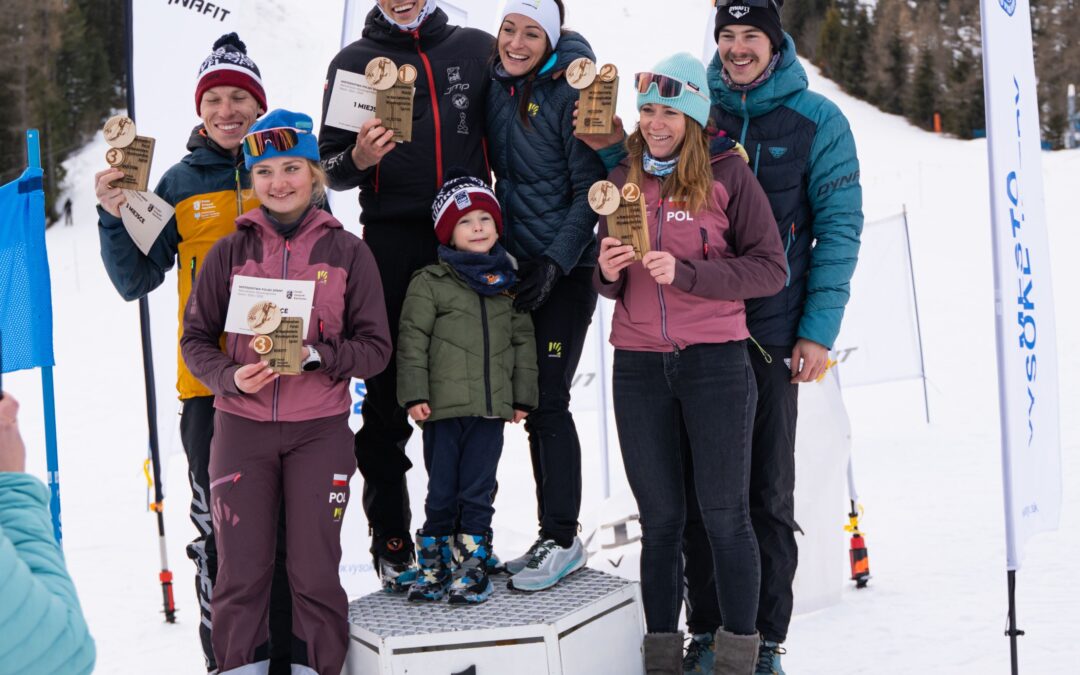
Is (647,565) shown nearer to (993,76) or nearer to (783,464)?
(783,464)

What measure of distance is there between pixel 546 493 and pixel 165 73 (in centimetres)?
281

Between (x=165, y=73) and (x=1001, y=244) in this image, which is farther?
(x=165, y=73)

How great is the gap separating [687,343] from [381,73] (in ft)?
3.61

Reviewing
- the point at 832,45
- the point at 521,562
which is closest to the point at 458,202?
the point at 521,562

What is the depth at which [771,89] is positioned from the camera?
3084 millimetres

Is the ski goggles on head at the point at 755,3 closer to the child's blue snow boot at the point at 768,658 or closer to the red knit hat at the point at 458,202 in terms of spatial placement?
the red knit hat at the point at 458,202

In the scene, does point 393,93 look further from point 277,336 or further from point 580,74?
point 277,336

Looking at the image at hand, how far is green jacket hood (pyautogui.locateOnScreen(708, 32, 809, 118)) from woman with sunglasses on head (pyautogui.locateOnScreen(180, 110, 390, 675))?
1.11 meters

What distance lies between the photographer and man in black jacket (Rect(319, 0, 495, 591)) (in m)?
3.20

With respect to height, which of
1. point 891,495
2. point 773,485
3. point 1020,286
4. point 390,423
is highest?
point 1020,286

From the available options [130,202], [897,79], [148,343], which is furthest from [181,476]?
[897,79]

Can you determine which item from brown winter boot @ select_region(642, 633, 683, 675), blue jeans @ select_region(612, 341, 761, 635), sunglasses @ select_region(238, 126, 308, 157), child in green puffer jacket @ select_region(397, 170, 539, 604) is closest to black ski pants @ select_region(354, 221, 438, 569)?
child in green puffer jacket @ select_region(397, 170, 539, 604)

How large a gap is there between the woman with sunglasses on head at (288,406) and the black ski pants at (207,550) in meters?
0.19

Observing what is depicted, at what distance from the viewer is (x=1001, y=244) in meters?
3.00
